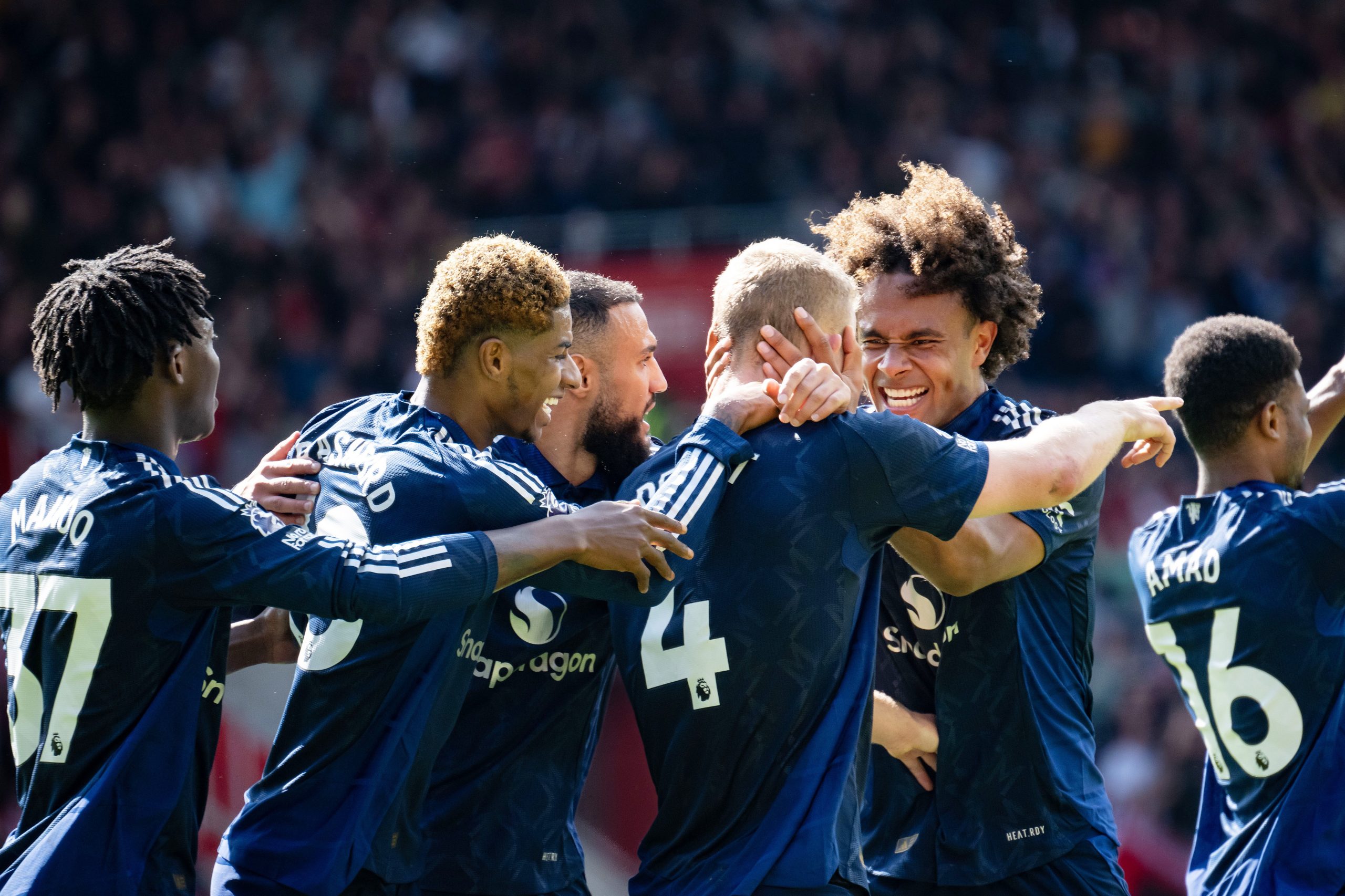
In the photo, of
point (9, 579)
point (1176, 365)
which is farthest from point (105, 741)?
point (1176, 365)

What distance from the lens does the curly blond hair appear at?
367cm

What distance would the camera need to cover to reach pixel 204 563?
315 cm

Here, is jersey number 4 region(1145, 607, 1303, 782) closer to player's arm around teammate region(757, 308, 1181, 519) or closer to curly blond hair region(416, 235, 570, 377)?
player's arm around teammate region(757, 308, 1181, 519)

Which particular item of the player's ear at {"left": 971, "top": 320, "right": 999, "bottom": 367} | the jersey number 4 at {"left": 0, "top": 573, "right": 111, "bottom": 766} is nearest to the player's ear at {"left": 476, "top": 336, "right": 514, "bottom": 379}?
the jersey number 4 at {"left": 0, "top": 573, "right": 111, "bottom": 766}

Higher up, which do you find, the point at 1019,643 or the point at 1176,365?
the point at 1176,365

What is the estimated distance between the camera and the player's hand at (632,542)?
10.4ft

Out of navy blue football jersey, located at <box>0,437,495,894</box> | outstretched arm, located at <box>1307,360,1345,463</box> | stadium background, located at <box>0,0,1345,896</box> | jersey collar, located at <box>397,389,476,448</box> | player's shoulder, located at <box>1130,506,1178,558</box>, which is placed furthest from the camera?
stadium background, located at <box>0,0,1345,896</box>

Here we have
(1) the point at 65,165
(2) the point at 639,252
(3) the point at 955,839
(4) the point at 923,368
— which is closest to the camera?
(3) the point at 955,839

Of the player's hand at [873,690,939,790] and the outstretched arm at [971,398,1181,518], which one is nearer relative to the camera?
the outstretched arm at [971,398,1181,518]

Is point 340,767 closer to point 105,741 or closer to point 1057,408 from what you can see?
point 105,741

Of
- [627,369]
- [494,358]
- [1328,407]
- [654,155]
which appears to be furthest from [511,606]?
[654,155]

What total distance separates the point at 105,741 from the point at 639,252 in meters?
9.23

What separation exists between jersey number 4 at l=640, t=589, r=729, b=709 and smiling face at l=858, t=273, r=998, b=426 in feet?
4.44

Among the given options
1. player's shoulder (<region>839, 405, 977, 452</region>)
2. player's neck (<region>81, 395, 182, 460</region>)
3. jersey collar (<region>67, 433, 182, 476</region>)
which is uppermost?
player's shoulder (<region>839, 405, 977, 452</region>)
